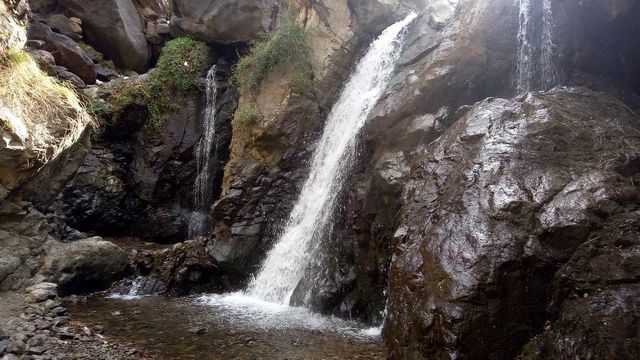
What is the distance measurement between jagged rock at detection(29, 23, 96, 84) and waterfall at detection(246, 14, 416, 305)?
785 centimetres

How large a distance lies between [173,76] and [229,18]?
250cm

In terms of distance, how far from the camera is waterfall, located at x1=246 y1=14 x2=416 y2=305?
8039mm

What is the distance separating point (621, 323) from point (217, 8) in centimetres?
1275

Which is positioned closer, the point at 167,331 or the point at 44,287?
the point at 167,331

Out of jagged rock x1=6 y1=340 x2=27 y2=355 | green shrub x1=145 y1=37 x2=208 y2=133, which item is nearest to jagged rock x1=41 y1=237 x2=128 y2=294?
jagged rock x1=6 y1=340 x2=27 y2=355

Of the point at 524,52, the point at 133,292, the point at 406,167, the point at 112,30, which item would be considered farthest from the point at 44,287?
the point at 112,30

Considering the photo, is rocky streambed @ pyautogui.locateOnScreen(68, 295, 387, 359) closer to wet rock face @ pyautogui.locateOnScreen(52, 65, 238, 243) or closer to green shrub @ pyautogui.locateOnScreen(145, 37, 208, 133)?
wet rock face @ pyautogui.locateOnScreen(52, 65, 238, 243)

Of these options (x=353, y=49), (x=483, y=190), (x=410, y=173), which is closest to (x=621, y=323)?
(x=483, y=190)

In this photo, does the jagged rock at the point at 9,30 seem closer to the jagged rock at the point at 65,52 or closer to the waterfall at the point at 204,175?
the jagged rock at the point at 65,52

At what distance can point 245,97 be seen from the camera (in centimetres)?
1134

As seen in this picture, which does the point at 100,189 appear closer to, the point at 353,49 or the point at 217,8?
the point at 217,8

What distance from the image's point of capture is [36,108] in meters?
6.94

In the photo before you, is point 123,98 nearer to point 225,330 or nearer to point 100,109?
point 100,109

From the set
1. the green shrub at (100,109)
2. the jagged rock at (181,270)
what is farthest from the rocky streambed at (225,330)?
the green shrub at (100,109)
